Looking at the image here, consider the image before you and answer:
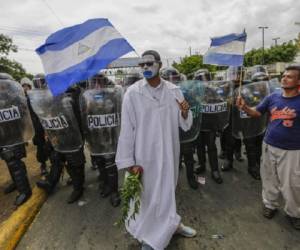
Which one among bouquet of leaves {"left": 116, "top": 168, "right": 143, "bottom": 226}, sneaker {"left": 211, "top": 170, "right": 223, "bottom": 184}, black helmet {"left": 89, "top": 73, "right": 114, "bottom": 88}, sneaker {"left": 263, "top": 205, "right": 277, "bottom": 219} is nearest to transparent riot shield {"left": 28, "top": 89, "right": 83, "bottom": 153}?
black helmet {"left": 89, "top": 73, "right": 114, "bottom": 88}

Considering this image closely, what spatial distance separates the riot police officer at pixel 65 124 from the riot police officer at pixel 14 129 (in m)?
0.25

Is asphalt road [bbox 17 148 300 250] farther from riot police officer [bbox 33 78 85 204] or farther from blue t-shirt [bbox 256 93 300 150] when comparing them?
blue t-shirt [bbox 256 93 300 150]

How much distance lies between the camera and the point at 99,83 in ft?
11.1

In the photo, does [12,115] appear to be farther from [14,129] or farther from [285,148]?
[285,148]

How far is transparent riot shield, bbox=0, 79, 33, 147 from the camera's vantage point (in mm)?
3211

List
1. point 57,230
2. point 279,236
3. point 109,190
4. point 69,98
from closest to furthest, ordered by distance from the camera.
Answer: point 279,236 → point 57,230 → point 69,98 → point 109,190

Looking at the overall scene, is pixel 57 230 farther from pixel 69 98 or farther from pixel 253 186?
pixel 253 186

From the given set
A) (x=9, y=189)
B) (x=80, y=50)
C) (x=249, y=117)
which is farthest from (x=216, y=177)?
(x=9, y=189)

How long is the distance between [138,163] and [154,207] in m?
0.46

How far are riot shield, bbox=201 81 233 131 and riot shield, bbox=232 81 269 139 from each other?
8.7 inches

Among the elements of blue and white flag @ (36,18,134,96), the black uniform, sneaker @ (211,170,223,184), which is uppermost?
blue and white flag @ (36,18,134,96)

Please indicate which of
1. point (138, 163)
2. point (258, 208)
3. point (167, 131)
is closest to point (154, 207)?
point (138, 163)

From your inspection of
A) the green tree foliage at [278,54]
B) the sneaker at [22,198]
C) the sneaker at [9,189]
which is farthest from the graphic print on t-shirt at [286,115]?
the green tree foliage at [278,54]

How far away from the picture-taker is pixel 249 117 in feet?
12.7
